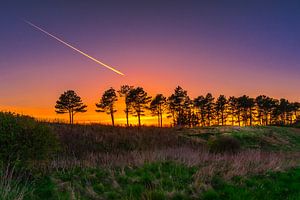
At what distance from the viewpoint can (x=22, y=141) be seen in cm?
1079

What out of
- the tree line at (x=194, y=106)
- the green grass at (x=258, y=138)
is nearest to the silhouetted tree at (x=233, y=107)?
the tree line at (x=194, y=106)

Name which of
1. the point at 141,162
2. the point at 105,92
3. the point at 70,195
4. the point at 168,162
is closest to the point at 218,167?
the point at 168,162

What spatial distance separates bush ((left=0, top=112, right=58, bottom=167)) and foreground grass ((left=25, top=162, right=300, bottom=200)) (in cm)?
75

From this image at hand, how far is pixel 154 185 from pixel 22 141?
13.0 feet

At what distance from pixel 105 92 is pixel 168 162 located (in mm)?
66607

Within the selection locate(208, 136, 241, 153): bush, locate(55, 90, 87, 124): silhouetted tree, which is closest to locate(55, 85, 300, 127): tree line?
locate(55, 90, 87, 124): silhouetted tree

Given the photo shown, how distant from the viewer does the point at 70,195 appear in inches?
368

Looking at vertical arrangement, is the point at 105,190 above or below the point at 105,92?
below

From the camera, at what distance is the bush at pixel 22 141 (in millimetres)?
10562

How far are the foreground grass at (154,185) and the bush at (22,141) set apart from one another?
2.46ft

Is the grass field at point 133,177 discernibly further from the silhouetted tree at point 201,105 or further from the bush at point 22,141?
the silhouetted tree at point 201,105

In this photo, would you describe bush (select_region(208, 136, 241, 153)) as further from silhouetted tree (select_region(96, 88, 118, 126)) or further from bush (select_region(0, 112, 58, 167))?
silhouetted tree (select_region(96, 88, 118, 126))

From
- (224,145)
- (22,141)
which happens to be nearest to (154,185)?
(22,141)

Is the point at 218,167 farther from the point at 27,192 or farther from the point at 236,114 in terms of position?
the point at 236,114
